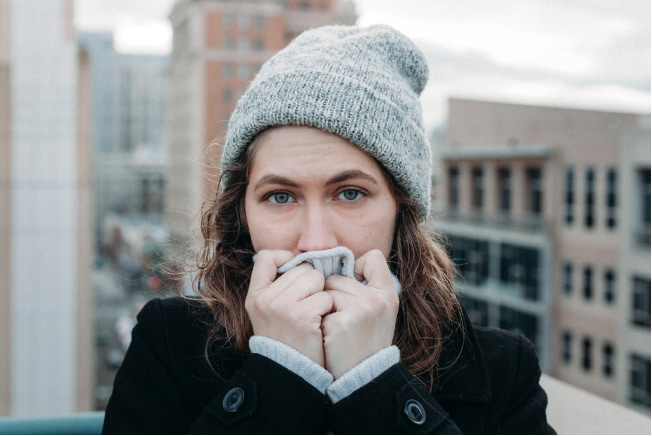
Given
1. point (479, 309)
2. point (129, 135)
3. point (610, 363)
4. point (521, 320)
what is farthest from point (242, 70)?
point (129, 135)

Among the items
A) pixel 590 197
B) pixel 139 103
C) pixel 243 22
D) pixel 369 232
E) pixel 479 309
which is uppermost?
pixel 139 103

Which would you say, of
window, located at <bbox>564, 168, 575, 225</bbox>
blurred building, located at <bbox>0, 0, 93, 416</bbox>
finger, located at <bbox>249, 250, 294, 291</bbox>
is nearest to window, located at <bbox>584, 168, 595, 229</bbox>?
window, located at <bbox>564, 168, 575, 225</bbox>

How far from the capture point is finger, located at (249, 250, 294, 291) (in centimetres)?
99

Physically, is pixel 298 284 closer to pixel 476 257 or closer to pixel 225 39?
pixel 476 257

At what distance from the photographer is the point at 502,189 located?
753 inches

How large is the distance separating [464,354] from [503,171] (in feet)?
61.3

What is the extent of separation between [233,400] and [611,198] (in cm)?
1598

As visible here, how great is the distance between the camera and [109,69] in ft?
215

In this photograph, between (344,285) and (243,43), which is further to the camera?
(243,43)

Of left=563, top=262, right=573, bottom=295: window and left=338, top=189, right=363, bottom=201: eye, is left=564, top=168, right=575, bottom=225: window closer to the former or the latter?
left=563, top=262, right=573, bottom=295: window

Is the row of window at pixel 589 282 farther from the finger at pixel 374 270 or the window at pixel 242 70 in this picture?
the window at pixel 242 70

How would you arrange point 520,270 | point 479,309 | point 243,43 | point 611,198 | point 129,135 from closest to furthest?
point 611,198 < point 520,270 < point 479,309 < point 243,43 < point 129,135

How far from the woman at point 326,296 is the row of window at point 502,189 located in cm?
1749

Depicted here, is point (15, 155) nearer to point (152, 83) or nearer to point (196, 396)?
point (196, 396)
